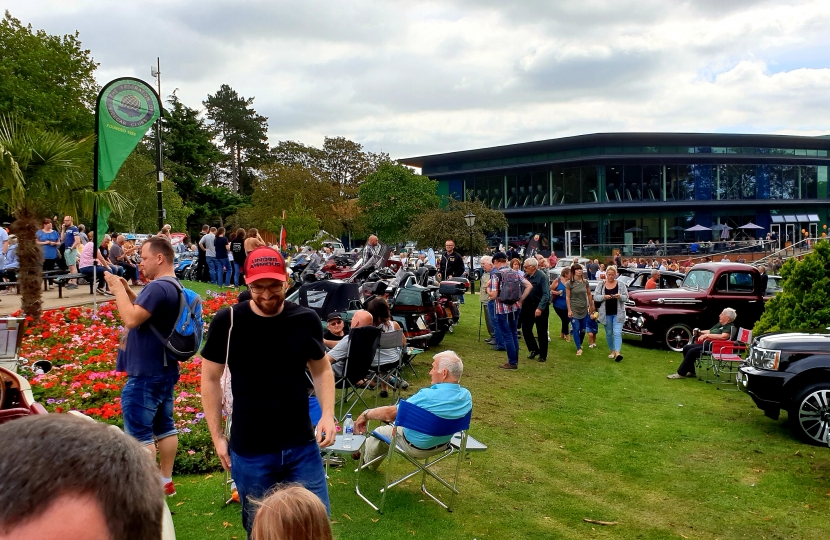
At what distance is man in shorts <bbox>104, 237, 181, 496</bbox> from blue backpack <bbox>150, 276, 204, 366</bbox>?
1.2 inches

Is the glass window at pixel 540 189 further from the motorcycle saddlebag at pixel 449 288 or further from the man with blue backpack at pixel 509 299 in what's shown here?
the man with blue backpack at pixel 509 299

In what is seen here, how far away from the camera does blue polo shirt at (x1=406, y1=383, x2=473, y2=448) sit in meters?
5.45

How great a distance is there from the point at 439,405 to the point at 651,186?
56721 mm

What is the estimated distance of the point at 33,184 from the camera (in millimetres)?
10492

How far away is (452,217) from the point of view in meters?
44.3

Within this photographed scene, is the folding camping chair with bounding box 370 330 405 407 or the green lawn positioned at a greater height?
the folding camping chair with bounding box 370 330 405 407

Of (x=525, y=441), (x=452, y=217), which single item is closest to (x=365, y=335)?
(x=525, y=441)

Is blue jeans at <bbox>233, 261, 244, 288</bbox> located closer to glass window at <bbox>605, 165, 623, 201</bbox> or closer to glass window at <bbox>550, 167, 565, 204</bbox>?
glass window at <bbox>605, 165, 623, 201</bbox>

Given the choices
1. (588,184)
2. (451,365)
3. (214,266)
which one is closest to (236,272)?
(214,266)

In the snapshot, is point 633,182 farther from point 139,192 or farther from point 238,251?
point 238,251

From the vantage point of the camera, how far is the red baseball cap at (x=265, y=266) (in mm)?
3447

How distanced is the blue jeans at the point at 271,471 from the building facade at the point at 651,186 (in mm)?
54134

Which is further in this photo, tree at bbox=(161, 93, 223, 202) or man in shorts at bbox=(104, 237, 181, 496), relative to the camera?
tree at bbox=(161, 93, 223, 202)

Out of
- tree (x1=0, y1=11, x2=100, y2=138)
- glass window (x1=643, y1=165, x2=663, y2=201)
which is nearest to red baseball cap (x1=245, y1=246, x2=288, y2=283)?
tree (x1=0, y1=11, x2=100, y2=138)
